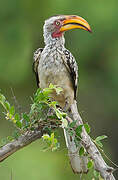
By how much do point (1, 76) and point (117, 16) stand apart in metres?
2.42

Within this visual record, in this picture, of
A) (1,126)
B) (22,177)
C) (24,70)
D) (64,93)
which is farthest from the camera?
(24,70)

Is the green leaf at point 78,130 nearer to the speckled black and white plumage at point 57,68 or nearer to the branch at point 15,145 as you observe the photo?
the branch at point 15,145

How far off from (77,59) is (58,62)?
19.4ft

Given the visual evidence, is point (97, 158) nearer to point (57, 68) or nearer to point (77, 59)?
point (57, 68)

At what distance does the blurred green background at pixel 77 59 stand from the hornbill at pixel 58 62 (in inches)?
175

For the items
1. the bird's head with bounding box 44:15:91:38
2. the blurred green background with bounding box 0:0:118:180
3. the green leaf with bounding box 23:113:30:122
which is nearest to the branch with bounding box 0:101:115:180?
the green leaf with bounding box 23:113:30:122

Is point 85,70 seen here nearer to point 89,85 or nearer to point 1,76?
point 89,85

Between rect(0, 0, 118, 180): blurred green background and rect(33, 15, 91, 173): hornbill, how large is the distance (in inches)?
175

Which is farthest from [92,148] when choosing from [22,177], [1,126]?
[1,126]

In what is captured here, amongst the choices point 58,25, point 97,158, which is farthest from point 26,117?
point 58,25

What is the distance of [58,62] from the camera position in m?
4.64

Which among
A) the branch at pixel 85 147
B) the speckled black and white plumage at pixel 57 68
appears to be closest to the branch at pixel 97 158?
the branch at pixel 85 147

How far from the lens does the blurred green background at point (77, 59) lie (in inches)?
384

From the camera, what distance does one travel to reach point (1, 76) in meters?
10.4
